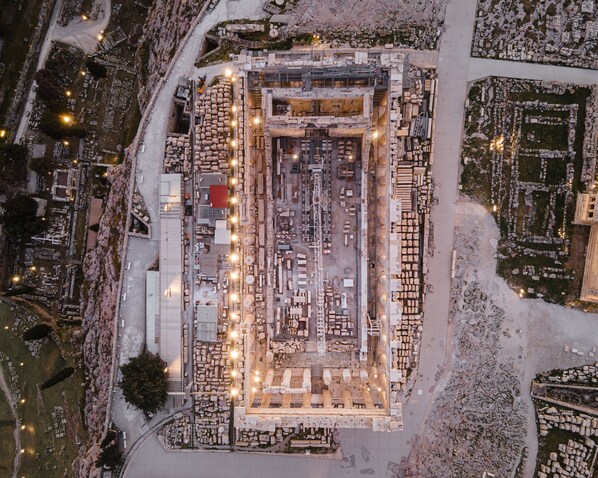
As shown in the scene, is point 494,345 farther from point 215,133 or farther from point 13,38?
point 13,38

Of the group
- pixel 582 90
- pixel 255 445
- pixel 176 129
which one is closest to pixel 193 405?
pixel 255 445

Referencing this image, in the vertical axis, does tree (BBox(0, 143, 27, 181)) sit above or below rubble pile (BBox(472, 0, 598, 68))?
below

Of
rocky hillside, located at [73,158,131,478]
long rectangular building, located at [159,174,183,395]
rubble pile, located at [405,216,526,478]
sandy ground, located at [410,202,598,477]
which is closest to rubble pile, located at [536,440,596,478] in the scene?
sandy ground, located at [410,202,598,477]

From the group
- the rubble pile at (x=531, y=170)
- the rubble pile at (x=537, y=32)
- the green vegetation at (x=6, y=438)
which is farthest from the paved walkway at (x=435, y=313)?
the green vegetation at (x=6, y=438)

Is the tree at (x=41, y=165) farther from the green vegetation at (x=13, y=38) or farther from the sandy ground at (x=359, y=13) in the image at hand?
the sandy ground at (x=359, y=13)

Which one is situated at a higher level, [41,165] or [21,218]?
[41,165]

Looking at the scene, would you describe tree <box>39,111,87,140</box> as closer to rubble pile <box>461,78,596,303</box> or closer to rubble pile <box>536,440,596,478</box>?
rubble pile <box>461,78,596,303</box>

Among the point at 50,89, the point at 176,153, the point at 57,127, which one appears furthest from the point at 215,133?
the point at 50,89

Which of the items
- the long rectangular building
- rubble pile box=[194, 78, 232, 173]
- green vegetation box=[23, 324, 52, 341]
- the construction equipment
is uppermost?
the construction equipment
